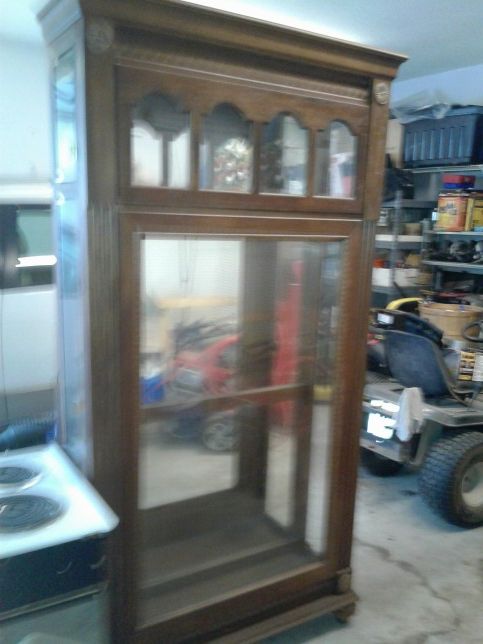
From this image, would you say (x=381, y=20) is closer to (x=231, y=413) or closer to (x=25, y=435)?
(x=231, y=413)

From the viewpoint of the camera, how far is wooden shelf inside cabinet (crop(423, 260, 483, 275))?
402 cm

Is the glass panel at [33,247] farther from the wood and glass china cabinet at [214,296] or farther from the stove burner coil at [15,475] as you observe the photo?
the stove burner coil at [15,475]

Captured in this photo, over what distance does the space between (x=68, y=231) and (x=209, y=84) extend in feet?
1.66

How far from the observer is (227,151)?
1.52m

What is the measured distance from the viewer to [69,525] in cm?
126

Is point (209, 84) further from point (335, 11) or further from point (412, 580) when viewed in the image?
point (335, 11)

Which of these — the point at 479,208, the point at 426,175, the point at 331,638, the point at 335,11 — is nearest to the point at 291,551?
the point at 331,638

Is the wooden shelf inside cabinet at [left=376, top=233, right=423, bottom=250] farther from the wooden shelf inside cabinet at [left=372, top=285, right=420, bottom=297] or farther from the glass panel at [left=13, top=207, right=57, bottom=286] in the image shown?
the glass panel at [left=13, top=207, right=57, bottom=286]

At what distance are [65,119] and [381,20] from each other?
3043mm

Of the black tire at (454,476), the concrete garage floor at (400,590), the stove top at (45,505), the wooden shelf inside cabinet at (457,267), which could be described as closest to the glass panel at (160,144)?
the stove top at (45,505)

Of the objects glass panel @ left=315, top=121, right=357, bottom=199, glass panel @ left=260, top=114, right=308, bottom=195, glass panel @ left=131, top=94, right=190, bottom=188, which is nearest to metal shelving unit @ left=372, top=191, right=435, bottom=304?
glass panel @ left=315, top=121, right=357, bottom=199

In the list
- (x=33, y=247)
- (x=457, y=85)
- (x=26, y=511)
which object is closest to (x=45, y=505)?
(x=26, y=511)

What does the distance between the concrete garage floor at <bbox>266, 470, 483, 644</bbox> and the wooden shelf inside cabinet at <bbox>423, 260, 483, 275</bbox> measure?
1.78m

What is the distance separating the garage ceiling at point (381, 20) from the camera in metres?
3.42
